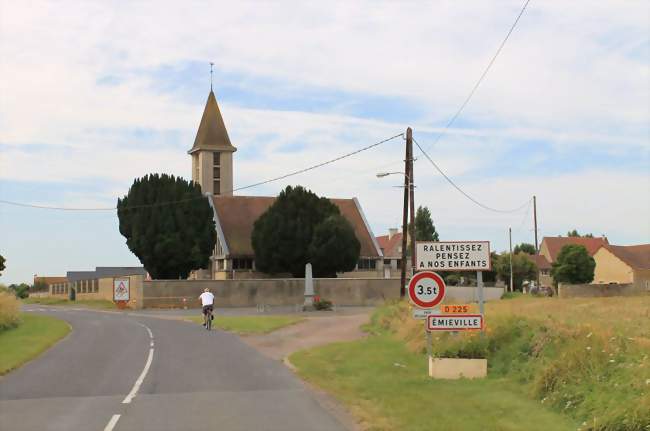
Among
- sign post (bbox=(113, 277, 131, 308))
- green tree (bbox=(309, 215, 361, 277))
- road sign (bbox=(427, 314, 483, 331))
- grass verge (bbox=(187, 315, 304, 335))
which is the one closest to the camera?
road sign (bbox=(427, 314, 483, 331))

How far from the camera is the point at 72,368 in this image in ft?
61.3

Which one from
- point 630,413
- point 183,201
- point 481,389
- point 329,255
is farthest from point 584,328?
point 183,201

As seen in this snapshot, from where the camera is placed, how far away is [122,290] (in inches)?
2178

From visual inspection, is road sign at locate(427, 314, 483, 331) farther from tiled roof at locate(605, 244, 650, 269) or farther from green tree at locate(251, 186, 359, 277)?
tiled roof at locate(605, 244, 650, 269)

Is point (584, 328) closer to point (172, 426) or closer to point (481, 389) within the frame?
point (481, 389)

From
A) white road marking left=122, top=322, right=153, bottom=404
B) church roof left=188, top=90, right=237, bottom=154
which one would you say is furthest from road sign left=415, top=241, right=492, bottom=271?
church roof left=188, top=90, right=237, bottom=154

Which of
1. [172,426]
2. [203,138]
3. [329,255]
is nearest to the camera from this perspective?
[172,426]

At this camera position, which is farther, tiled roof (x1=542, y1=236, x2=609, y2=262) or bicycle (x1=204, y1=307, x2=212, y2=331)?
tiled roof (x1=542, y1=236, x2=609, y2=262)

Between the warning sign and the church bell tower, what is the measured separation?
2299cm

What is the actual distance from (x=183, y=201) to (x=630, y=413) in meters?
56.5

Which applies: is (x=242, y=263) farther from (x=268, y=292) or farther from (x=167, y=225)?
(x=268, y=292)

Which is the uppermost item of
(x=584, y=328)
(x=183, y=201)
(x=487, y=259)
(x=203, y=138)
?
(x=203, y=138)

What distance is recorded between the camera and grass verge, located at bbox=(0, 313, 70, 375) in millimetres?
20189

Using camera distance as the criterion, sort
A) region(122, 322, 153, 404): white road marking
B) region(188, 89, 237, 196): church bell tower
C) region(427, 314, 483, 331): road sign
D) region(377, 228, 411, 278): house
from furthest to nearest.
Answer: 1. region(188, 89, 237, 196): church bell tower
2. region(377, 228, 411, 278): house
3. region(427, 314, 483, 331): road sign
4. region(122, 322, 153, 404): white road marking
